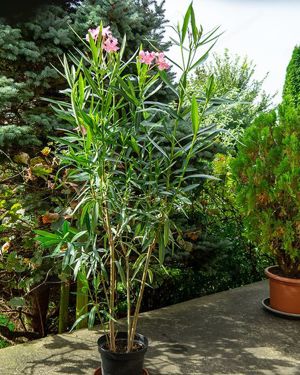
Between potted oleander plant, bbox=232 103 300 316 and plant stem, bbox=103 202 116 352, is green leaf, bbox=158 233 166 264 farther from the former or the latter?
potted oleander plant, bbox=232 103 300 316

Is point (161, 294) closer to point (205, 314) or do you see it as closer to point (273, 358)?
point (205, 314)

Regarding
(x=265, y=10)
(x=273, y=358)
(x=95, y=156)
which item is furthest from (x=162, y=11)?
(x=265, y=10)

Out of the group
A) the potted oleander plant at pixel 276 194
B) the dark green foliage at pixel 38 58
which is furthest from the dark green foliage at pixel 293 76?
the dark green foliage at pixel 38 58

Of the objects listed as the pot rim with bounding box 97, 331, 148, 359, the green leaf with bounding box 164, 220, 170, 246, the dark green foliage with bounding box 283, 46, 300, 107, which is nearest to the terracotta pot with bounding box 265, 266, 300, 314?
the pot rim with bounding box 97, 331, 148, 359

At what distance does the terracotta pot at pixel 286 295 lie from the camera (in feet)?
10.5

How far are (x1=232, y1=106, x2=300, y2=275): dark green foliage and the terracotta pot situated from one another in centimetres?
17

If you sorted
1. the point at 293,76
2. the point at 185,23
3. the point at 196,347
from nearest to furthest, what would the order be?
the point at 185,23
the point at 196,347
the point at 293,76

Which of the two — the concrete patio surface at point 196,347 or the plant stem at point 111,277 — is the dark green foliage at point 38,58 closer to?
the plant stem at point 111,277

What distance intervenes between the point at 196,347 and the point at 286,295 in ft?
3.08

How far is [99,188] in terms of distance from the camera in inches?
78.2

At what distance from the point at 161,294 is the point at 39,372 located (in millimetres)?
1672

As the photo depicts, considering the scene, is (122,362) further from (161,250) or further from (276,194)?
(276,194)

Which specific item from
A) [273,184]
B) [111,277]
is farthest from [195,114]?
[273,184]

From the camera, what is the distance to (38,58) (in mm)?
3035
